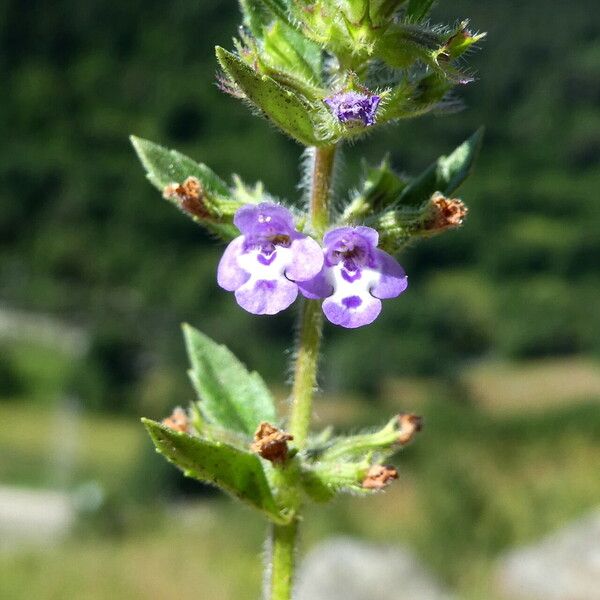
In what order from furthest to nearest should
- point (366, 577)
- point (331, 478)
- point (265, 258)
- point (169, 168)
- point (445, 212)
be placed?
point (366, 577) < point (169, 168) < point (331, 478) < point (445, 212) < point (265, 258)

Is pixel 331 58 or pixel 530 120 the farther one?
pixel 530 120

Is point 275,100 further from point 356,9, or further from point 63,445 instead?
point 63,445

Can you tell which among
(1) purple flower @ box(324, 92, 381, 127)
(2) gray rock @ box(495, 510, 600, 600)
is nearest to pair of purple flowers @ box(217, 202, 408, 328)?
(1) purple flower @ box(324, 92, 381, 127)

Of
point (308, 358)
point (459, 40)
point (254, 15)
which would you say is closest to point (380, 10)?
point (459, 40)

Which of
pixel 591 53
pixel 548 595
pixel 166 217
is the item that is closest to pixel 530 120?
pixel 591 53

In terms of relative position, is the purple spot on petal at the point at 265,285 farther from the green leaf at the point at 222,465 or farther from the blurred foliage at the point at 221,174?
the blurred foliage at the point at 221,174

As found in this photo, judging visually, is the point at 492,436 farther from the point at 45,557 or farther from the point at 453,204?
the point at 453,204

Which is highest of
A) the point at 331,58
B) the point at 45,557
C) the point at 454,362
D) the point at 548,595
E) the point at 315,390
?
the point at 454,362

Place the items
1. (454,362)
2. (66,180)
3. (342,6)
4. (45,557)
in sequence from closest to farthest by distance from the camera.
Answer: (342,6) → (45,557) → (454,362) → (66,180)
